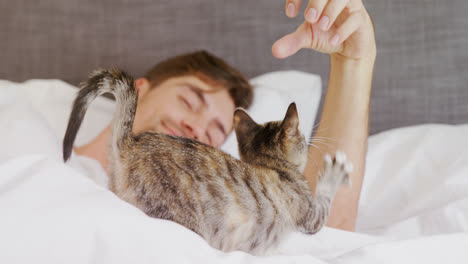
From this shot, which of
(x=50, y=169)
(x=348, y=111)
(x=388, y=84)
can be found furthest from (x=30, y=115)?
(x=388, y=84)

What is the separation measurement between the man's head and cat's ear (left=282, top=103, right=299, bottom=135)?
228 millimetres

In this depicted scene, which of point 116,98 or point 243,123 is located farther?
point 243,123

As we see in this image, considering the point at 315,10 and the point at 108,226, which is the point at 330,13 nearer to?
the point at 315,10

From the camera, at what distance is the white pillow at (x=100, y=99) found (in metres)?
0.94

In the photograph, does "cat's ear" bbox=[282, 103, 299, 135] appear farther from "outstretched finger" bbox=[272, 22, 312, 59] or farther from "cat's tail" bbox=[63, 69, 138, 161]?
"cat's tail" bbox=[63, 69, 138, 161]

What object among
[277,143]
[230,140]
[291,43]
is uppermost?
[291,43]

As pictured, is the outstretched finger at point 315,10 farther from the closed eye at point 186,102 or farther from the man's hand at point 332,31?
the closed eye at point 186,102

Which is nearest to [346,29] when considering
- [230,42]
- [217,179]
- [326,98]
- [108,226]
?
[326,98]

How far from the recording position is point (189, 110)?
79 centimetres

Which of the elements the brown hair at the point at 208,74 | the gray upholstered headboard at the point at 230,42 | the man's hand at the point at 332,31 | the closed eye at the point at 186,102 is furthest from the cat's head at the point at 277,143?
the gray upholstered headboard at the point at 230,42

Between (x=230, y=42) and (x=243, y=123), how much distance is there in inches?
26.0

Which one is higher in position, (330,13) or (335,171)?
(330,13)

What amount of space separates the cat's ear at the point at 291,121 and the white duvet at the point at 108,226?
6.0 inches

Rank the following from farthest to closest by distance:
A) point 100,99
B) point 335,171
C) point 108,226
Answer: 1. point 100,99
2. point 335,171
3. point 108,226
